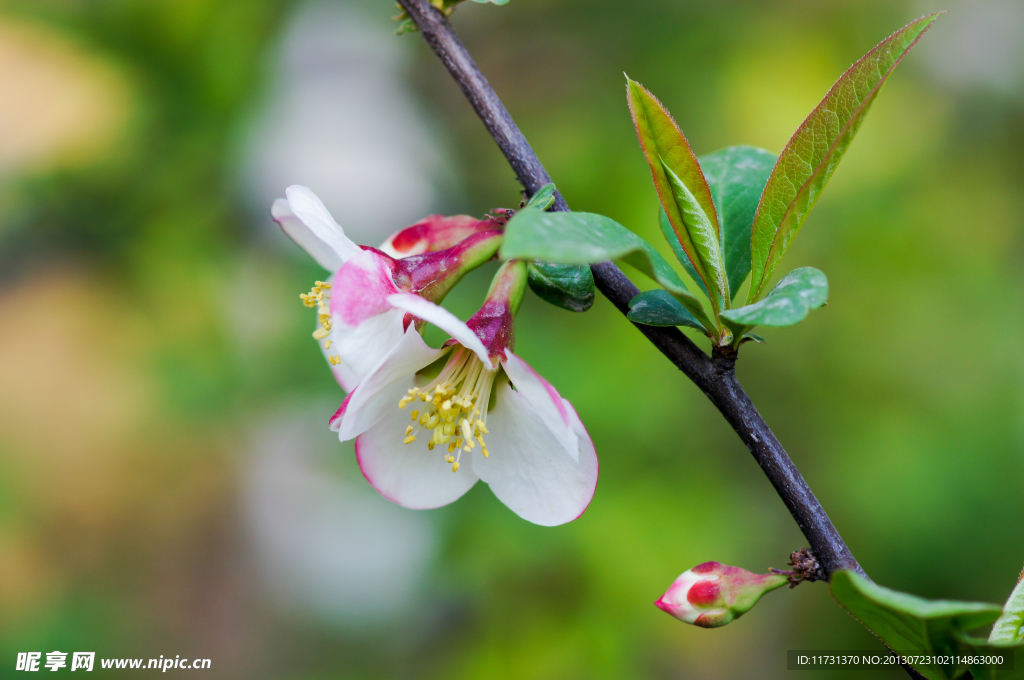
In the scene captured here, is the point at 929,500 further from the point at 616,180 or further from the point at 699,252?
the point at 699,252

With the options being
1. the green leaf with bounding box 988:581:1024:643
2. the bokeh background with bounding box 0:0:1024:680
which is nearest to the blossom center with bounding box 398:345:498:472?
the green leaf with bounding box 988:581:1024:643

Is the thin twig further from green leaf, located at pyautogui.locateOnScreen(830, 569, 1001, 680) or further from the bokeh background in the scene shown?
the bokeh background

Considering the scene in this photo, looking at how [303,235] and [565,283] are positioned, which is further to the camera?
[303,235]

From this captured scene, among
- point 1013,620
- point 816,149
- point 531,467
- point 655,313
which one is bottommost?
point 1013,620

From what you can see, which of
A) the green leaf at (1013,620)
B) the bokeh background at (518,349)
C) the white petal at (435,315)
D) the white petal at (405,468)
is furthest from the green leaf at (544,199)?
the bokeh background at (518,349)

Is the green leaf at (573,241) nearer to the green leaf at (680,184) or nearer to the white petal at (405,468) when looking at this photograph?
the green leaf at (680,184)

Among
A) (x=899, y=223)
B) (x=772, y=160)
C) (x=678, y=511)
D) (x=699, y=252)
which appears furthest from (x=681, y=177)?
(x=899, y=223)

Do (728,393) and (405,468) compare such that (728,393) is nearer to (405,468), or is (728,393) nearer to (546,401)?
(546,401)

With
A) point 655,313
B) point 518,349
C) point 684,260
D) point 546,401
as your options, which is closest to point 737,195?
point 684,260
